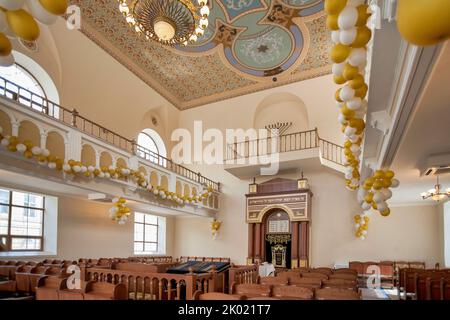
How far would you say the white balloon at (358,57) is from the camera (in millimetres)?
2918

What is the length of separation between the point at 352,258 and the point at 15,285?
10437mm

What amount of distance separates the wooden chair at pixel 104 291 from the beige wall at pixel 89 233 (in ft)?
23.4

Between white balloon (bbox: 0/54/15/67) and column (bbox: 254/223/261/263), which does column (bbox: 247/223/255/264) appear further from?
Result: white balloon (bbox: 0/54/15/67)

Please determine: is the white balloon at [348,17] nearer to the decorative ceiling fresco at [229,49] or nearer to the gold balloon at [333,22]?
the gold balloon at [333,22]

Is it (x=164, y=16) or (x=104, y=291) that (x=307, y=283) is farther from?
(x=164, y=16)

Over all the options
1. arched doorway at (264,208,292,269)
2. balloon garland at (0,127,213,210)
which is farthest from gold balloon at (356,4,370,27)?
arched doorway at (264,208,292,269)

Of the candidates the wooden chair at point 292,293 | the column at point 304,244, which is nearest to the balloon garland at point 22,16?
the wooden chair at point 292,293

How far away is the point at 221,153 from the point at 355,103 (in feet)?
37.8

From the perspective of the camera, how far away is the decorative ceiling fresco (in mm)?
10430

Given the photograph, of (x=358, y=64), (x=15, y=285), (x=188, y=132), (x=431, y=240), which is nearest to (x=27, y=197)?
(x=15, y=285)

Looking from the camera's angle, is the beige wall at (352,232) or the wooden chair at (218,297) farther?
the beige wall at (352,232)

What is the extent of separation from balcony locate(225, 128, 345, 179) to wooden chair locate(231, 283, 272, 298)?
8.16 m

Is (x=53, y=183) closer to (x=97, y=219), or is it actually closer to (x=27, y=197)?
(x=27, y=197)
